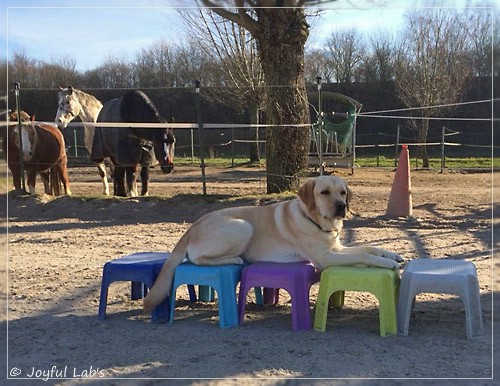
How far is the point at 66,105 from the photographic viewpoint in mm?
10648

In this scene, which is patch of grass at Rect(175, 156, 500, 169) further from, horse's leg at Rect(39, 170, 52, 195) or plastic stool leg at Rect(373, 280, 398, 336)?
plastic stool leg at Rect(373, 280, 398, 336)

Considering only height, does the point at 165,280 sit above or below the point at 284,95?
below

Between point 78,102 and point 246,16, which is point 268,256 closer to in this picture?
point 246,16

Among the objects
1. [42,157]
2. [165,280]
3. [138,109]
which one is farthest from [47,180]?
[165,280]

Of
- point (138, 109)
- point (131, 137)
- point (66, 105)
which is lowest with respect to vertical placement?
point (131, 137)

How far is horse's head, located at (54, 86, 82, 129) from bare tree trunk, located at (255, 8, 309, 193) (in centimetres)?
357

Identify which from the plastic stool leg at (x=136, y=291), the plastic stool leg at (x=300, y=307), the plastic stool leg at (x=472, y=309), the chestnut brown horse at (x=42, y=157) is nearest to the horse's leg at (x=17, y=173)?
the chestnut brown horse at (x=42, y=157)

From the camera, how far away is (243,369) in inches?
123

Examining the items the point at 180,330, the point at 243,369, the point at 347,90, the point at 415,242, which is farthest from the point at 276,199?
the point at 347,90

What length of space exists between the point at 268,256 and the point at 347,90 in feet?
61.2

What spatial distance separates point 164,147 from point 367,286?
6.97 m

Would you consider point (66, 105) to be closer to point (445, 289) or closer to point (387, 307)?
point (387, 307)

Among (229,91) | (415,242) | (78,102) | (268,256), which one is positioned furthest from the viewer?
(229,91)

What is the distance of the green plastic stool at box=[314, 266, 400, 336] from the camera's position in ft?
11.6
